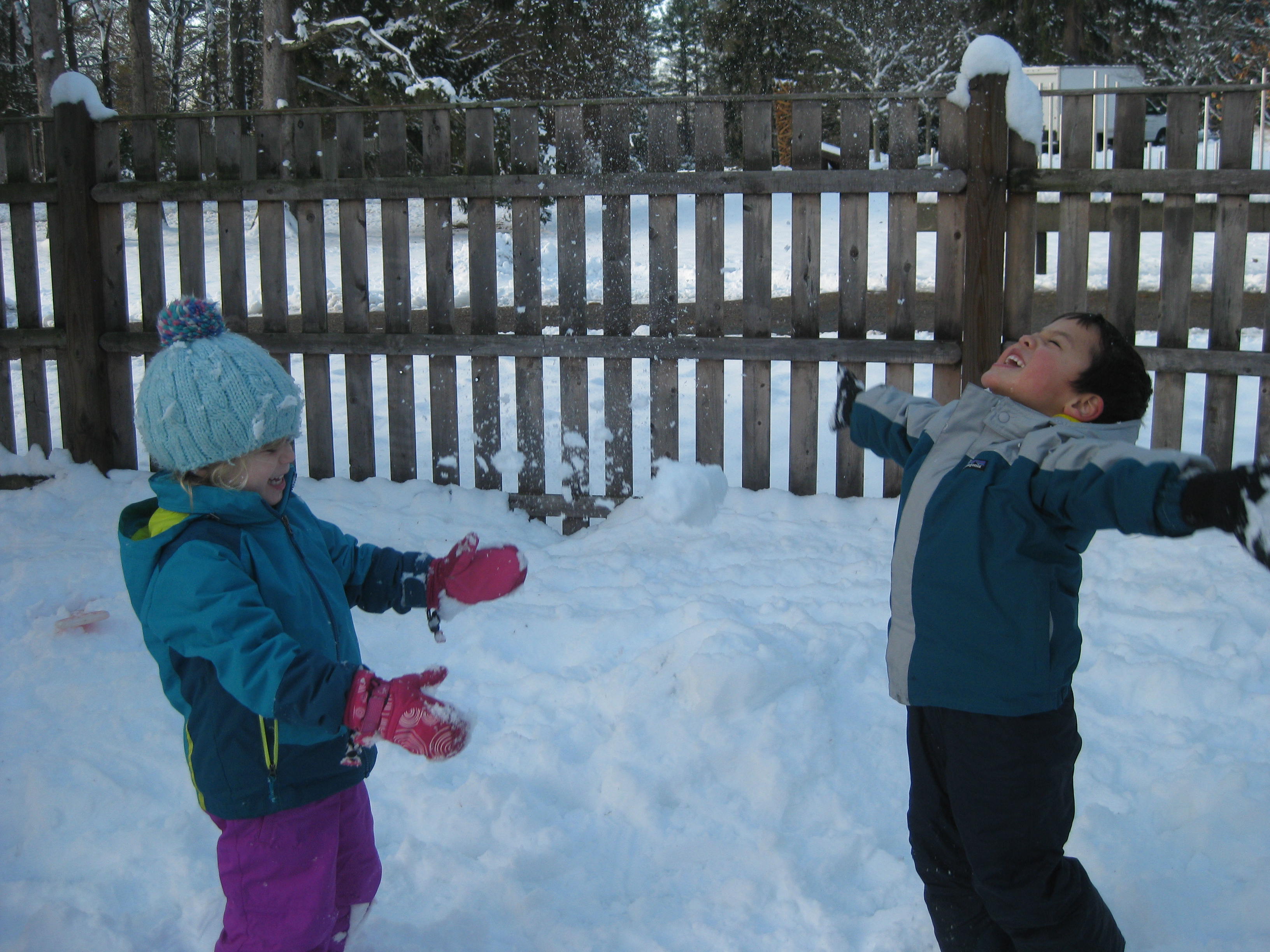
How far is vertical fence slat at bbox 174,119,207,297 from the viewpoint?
16.5 feet

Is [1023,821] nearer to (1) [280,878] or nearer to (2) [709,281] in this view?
(1) [280,878]

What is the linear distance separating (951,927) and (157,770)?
2.16 meters

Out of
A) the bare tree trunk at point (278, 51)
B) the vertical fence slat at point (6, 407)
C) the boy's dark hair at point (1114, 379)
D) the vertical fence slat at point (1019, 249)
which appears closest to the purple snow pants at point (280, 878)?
the boy's dark hair at point (1114, 379)

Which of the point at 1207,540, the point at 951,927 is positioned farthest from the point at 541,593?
the point at 1207,540

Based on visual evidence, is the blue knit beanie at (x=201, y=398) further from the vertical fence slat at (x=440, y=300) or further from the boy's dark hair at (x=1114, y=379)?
the vertical fence slat at (x=440, y=300)

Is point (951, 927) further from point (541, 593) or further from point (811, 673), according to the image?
point (541, 593)

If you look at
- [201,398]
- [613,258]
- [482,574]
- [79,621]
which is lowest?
[79,621]

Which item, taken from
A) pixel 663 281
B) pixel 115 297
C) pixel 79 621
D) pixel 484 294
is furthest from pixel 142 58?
pixel 79 621

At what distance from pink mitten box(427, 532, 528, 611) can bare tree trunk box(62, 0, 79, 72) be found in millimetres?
25126

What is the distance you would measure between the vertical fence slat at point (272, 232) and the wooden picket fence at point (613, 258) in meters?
0.02

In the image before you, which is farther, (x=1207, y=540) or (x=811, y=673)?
(x=1207, y=540)

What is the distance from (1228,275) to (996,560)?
11.7ft

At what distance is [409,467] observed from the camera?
5105mm

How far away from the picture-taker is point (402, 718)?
5.42 feet
